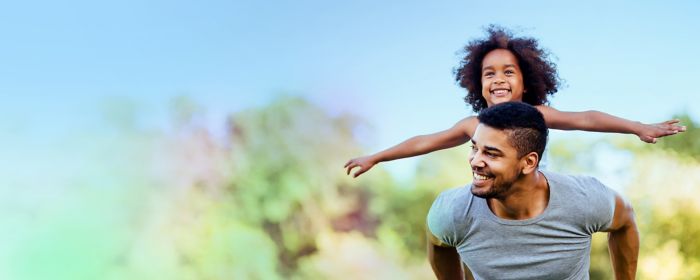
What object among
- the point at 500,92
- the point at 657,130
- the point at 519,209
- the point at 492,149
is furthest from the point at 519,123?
the point at 500,92

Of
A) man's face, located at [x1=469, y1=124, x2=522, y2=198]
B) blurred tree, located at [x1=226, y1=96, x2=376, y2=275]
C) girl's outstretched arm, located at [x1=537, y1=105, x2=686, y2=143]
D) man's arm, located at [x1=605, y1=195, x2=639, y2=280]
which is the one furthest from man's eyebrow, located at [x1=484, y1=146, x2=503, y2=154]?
blurred tree, located at [x1=226, y1=96, x2=376, y2=275]

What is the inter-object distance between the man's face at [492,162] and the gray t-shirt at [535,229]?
0.12 m

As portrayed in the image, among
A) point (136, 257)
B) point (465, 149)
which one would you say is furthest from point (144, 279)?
point (465, 149)

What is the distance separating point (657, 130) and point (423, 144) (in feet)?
2.26

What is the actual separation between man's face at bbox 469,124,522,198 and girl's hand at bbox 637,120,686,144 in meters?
0.61

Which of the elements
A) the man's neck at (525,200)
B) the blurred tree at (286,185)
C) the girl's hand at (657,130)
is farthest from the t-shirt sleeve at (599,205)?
the blurred tree at (286,185)

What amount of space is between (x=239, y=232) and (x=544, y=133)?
388cm

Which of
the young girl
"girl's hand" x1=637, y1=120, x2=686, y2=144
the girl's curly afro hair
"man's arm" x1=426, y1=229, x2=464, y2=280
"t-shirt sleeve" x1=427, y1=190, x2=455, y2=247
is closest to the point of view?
"t-shirt sleeve" x1=427, y1=190, x2=455, y2=247

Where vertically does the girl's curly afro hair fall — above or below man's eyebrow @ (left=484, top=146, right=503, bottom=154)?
above

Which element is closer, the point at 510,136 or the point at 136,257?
the point at 510,136

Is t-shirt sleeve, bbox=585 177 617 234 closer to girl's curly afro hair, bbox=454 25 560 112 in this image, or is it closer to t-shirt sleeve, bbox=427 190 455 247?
t-shirt sleeve, bbox=427 190 455 247

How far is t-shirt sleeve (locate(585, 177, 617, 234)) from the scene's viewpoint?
2000mm

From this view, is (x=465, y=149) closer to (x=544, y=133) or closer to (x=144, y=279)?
(x=144, y=279)

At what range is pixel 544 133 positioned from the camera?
199 cm
